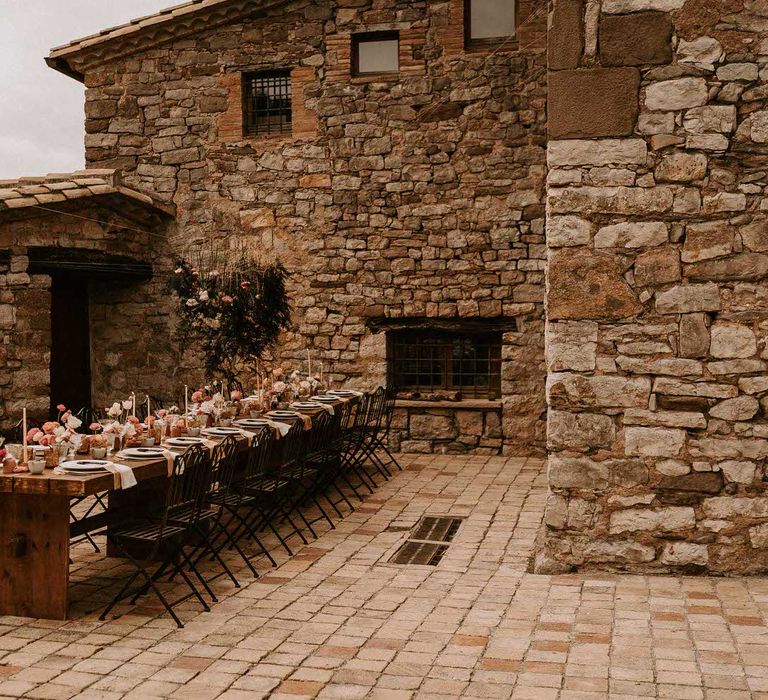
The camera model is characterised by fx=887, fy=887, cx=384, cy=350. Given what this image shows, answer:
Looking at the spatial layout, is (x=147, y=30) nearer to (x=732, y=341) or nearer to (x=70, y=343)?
(x=70, y=343)

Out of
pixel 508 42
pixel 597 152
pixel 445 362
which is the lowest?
pixel 445 362

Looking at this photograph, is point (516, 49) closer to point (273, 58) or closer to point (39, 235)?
point (273, 58)

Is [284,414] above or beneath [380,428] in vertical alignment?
above

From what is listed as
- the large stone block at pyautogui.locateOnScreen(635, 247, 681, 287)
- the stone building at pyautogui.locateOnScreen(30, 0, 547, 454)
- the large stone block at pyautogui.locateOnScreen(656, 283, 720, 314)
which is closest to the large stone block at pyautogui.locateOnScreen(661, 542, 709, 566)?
the large stone block at pyautogui.locateOnScreen(656, 283, 720, 314)

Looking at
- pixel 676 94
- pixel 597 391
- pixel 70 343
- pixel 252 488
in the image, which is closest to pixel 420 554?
pixel 252 488

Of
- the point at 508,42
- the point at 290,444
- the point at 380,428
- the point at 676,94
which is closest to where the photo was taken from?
the point at 676,94

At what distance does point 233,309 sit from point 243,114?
2.69 metres

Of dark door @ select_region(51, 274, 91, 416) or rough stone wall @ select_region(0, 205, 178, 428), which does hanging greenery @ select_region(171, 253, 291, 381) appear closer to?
rough stone wall @ select_region(0, 205, 178, 428)

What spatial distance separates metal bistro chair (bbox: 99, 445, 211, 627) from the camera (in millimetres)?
4875

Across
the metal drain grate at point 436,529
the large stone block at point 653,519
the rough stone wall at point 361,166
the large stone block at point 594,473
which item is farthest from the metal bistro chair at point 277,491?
the rough stone wall at point 361,166

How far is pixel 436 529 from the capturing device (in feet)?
22.8

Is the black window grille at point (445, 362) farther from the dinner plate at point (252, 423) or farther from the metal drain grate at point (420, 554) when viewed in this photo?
the metal drain grate at point (420, 554)

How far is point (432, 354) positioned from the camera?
10.6 metres

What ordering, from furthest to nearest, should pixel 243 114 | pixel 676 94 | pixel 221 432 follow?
pixel 243 114 → pixel 221 432 → pixel 676 94
